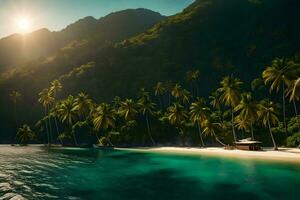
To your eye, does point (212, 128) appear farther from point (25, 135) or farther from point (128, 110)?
point (25, 135)

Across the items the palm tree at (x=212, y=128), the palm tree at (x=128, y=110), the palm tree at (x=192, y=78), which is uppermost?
the palm tree at (x=192, y=78)

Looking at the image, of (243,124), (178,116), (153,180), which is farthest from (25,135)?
(153,180)

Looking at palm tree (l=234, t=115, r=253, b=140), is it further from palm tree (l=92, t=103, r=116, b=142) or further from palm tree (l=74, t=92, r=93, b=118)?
palm tree (l=74, t=92, r=93, b=118)

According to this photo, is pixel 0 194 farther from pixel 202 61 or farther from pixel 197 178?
pixel 202 61

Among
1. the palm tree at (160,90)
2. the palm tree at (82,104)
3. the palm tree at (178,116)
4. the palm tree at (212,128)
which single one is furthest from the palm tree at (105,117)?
the palm tree at (212,128)

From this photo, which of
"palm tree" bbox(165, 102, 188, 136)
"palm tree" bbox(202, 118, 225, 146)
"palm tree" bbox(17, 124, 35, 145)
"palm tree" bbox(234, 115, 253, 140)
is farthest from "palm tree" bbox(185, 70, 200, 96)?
"palm tree" bbox(17, 124, 35, 145)

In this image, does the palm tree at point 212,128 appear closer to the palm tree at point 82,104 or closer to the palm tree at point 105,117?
the palm tree at point 105,117
